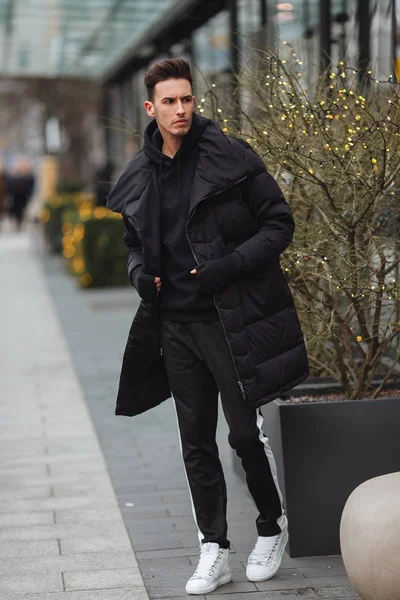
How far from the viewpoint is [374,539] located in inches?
148

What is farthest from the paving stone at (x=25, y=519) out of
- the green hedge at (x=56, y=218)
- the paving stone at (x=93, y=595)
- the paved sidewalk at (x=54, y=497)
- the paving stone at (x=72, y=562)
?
the green hedge at (x=56, y=218)

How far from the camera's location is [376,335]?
4.88 metres

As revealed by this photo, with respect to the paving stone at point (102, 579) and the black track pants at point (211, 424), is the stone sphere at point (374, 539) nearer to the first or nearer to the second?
the black track pants at point (211, 424)

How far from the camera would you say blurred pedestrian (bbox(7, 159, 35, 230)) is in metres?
30.6

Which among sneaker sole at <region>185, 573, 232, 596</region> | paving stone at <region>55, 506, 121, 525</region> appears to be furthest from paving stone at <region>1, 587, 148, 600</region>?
paving stone at <region>55, 506, 121, 525</region>

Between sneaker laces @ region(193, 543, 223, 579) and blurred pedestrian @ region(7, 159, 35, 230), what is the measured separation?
86.3 ft

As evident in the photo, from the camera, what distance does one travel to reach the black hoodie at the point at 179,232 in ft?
13.9

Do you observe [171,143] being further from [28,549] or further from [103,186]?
[103,186]

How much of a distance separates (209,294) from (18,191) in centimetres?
2716

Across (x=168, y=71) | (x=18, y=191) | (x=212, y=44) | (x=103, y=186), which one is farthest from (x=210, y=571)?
(x=18, y=191)

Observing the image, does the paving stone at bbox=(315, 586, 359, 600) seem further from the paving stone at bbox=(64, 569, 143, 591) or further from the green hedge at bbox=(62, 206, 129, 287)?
the green hedge at bbox=(62, 206, 129, 287)

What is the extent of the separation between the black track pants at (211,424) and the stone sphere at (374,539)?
0.51m

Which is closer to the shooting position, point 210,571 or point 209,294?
point 209,294

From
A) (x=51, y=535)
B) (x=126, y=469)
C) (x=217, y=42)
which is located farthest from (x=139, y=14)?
(x=51, y=535)
